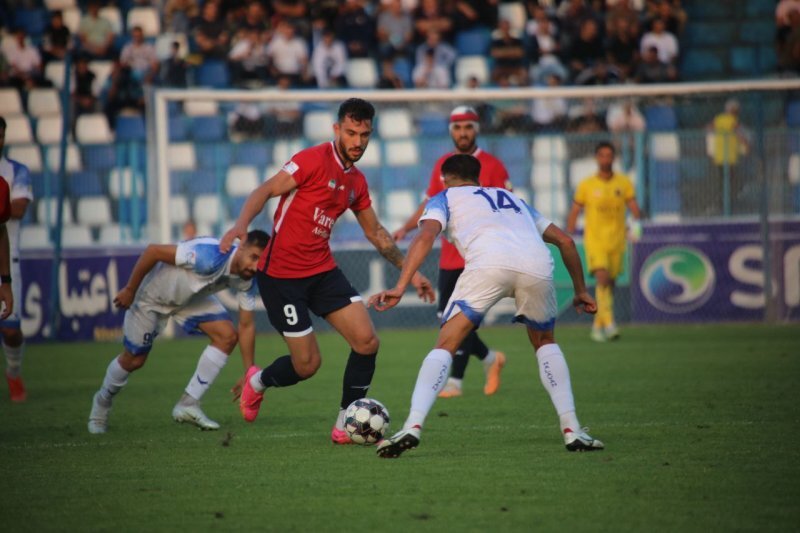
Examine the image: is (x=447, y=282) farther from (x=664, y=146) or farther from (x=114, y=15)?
(x=114, y=15)

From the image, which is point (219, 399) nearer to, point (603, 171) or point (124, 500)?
point (124, 500)

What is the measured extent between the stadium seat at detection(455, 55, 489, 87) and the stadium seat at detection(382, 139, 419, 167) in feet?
11.2

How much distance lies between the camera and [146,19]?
23000 mm

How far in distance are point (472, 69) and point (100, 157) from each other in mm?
6952

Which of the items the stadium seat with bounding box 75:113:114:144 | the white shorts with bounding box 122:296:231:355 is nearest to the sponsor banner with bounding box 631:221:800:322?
the stadium seat with bounding box 75:113:114:144

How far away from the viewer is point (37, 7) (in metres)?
23.8

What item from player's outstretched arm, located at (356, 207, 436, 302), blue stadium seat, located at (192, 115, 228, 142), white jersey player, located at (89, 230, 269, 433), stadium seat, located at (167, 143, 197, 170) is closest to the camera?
player's outstretched arm, located at (356, 207, 436, 302)

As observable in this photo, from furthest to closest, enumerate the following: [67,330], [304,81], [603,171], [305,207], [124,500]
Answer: [304,81], [67,330], [603,171], [305,207], [124,500]

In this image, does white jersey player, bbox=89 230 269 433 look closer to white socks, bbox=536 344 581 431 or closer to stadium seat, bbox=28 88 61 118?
white socks, bbox=536 344 581 431

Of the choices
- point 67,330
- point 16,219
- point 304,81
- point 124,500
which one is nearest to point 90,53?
point 304,81

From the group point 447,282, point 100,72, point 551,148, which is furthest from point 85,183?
point 447,282

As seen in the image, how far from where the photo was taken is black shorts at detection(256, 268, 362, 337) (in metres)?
8.56

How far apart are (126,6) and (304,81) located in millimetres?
4724

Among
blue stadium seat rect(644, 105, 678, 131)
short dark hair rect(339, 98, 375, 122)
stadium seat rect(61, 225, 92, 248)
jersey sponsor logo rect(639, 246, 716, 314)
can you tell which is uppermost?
blue stadium seat rect(644, 105, 678, 131)
